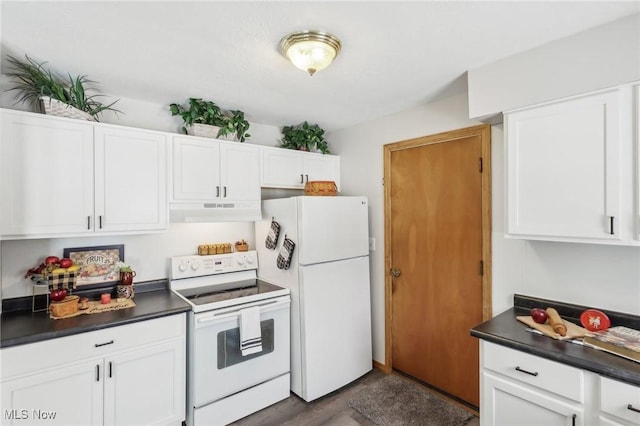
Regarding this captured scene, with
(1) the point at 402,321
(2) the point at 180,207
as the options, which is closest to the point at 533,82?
(1) the point at 402,321

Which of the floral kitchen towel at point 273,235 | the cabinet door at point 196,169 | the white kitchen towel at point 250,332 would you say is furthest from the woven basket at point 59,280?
the floral kitchen towel at point 273,235

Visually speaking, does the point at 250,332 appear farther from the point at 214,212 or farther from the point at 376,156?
the point at 376,156

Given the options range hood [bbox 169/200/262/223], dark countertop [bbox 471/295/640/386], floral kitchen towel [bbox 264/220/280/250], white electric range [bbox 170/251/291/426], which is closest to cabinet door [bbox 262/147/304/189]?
range hood [bbox 169/200/262/223]

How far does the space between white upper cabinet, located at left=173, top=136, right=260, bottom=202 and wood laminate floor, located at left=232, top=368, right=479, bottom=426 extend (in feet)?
5.53

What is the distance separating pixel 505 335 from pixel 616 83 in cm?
133

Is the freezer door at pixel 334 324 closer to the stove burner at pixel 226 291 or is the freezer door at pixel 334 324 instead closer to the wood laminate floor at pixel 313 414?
the wood laminate floor at pixel 313 414

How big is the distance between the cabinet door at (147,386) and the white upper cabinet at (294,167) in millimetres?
1523

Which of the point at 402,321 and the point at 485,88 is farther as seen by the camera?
the point at 402,321

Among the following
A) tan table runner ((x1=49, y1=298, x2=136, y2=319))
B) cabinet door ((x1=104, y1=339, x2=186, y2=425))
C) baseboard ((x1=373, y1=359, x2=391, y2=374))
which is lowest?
baseboard ((x1=373, y1=359, x2=391, y2=374))

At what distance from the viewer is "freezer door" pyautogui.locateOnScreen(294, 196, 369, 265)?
261 cm

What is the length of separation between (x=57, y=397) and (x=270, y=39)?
7.37 ft

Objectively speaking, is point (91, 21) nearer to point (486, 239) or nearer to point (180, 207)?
point (180, 207)

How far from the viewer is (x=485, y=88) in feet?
6.50

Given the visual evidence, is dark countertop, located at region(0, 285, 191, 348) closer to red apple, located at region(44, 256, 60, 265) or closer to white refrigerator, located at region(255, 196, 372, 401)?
red apple, located at region(44, 256, 60, 265)
